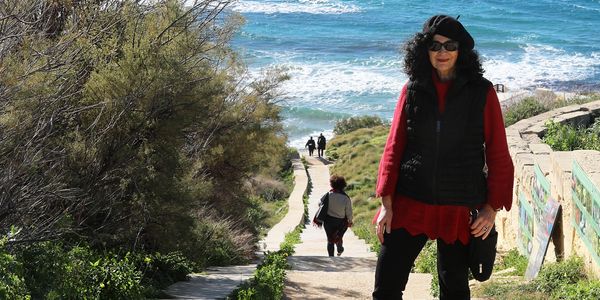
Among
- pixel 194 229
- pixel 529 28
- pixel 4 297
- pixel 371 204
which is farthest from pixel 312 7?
pixel 4 297

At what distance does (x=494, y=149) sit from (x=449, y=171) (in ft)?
0.90

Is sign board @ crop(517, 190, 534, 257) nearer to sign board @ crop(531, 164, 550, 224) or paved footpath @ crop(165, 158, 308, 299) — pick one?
sign board @ crop(531, 164, 550, 224)

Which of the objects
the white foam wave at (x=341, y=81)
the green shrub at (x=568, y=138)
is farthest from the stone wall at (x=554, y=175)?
the white foam wave at (x=341, y=81)

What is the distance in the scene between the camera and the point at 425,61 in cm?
538

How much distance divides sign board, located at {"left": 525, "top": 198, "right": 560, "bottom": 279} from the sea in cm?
3020

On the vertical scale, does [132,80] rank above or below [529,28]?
above

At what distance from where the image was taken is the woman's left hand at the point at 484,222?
17.2 ft

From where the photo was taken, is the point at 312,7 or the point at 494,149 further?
the point at 312,7

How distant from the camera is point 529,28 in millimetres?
79938

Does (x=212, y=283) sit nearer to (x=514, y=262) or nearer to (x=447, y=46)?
(x=514, y=262)

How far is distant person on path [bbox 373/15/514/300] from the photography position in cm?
524

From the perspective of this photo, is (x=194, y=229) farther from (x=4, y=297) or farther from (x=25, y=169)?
(x=4, y=297)

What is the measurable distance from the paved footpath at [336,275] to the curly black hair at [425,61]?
416 centimetres

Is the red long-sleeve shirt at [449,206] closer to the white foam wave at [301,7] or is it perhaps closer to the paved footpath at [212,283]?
the paved footpath at [212,283]
